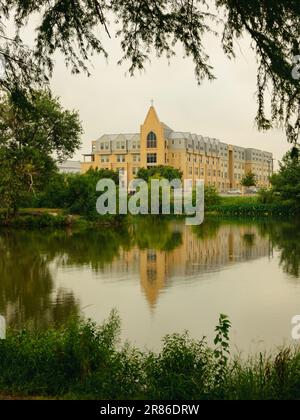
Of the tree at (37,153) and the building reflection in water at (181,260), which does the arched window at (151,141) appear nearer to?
the tree at (37,153)

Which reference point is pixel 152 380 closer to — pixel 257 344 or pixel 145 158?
pixel 257 344

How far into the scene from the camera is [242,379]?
5.82m

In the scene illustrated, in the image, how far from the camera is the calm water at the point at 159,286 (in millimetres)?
10672

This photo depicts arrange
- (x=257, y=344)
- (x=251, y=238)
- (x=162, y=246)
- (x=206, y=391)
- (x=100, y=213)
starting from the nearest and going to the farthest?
(x=206, y=391) → (x=257, y=344) → (x=162, y=246) → (x=251, y=238) → (x=100, y=213)

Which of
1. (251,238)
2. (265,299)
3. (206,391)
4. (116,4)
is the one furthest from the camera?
(251,238)

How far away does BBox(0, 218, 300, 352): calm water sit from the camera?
10.7 meters

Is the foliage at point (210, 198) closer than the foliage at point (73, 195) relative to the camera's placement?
No

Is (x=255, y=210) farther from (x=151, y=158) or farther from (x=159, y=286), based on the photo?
(x=159, y=286)

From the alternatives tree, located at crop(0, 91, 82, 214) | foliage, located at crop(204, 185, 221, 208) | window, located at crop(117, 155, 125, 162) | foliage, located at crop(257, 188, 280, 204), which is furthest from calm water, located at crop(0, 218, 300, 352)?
window, located at crop(117, 155, 125, 162)

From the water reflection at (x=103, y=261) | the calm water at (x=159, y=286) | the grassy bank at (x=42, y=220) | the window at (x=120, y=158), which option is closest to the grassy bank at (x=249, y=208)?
the window at (x=120, y=158)

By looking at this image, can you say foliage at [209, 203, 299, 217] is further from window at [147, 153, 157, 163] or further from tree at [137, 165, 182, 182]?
window at [147, 153, 157, 163]
